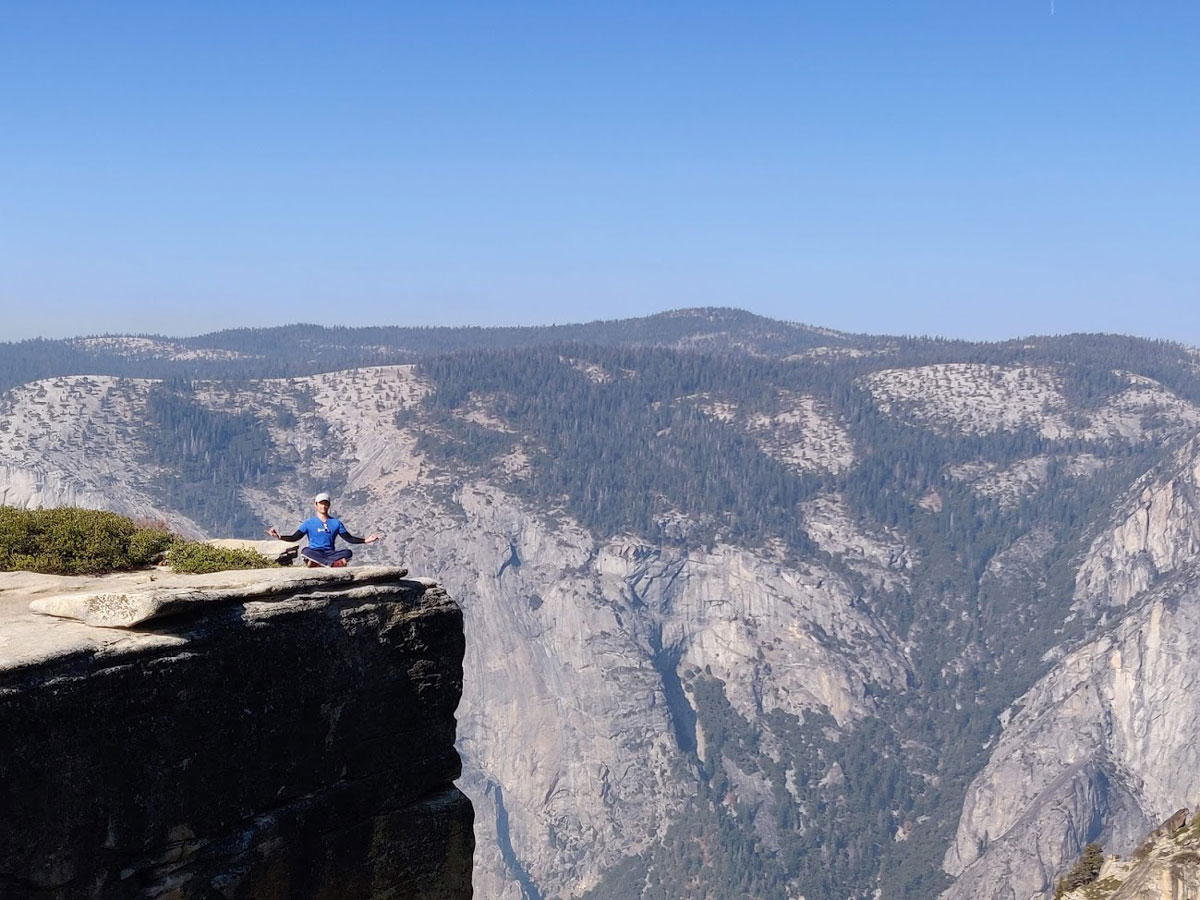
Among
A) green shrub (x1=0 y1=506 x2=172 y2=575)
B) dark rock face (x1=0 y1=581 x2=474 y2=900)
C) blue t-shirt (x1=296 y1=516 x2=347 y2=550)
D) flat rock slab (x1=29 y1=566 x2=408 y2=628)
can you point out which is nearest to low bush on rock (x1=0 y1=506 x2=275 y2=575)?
green shrub (x1=0 y1=506 x2=172 y2=575)

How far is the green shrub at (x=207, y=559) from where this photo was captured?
21.9 m

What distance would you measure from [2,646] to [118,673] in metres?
1.39

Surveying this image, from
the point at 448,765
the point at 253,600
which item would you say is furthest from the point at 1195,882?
the point at 253,600

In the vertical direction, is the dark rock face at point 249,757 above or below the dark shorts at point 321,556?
below

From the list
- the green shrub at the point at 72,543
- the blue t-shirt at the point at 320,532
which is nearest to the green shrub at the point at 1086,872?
the blue t-shirt at the point at 320,532

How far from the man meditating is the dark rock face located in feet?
11.8

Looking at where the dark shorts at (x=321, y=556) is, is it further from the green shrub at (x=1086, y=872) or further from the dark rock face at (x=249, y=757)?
the green shrub at (x=1086, y=872)

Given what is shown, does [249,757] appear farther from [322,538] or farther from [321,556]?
[322,538]

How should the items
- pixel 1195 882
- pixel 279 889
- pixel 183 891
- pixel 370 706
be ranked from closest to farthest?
pixel 183 891 < pixel 279 889 < pixel 370 706 < pixel 1195 882

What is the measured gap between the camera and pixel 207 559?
22.2 m

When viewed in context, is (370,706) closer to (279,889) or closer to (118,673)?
(279,889)

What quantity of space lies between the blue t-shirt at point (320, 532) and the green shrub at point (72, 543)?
244 cm

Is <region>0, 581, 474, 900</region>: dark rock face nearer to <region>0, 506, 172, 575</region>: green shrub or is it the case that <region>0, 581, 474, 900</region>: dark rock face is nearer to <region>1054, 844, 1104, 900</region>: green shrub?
<region>0, 506, 172, 575</region>: green shrub

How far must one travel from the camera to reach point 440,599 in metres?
21.5
